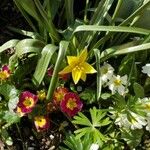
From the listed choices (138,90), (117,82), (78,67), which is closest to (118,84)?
(117,82)

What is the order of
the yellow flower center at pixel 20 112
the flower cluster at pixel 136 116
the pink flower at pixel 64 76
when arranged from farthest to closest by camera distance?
1. the pink flower at pixel 64 76
2. the yellow flower center at pixel 20 112
3. the flower cluster at pixel 136 116

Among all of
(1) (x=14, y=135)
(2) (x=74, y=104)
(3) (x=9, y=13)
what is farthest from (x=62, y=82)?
(3) (x=9, y=13)

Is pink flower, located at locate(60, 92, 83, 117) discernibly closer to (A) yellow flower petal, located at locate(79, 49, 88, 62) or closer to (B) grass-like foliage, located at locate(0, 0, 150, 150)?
(B) grass-like foliage, located at locate(0, 0, 150, 150)

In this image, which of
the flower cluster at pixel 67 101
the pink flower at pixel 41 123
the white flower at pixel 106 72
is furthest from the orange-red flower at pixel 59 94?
the white flower at pixel 106 72

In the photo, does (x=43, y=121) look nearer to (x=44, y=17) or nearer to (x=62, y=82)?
(x=62, y=82)

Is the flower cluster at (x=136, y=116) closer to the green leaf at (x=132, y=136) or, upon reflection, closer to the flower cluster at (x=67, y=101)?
the green leaf at (x=132, y=136)

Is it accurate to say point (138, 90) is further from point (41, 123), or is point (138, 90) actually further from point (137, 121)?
point (41, 123)

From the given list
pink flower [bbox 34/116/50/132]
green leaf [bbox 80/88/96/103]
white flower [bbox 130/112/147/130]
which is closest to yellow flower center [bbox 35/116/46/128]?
pink flower [bbox 34/116/50/132]
